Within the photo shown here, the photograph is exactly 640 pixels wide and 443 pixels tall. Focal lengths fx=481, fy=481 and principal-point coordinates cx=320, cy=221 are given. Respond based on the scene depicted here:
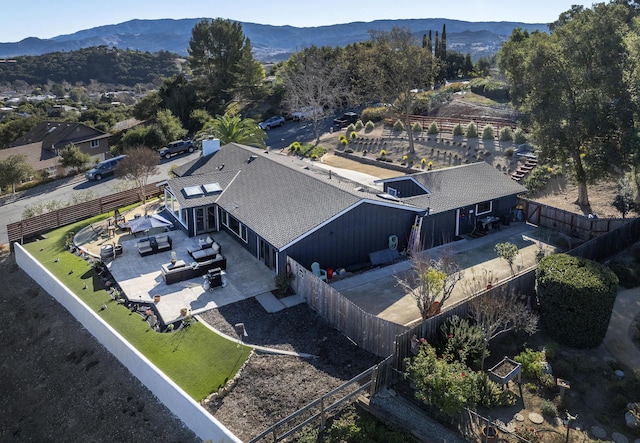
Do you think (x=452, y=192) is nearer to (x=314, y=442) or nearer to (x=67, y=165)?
(x=314, y=442)

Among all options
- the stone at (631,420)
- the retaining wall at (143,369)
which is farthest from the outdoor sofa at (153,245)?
the stone at (631,420)

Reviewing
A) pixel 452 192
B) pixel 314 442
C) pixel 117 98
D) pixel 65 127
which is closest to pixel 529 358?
pixel 314 442

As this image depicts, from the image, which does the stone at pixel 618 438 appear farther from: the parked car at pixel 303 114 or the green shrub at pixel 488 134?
the parked car at pixel 303 114

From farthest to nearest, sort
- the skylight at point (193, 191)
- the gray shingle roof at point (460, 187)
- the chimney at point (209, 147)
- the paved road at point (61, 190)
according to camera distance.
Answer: the paved road at point (61, 190) → the chimney at point (209, 147) → the skylight at point (193, 191) → the gray shingle roof at point (460, 187)

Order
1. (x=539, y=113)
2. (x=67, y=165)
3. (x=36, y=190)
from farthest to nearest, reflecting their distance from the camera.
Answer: (x=67, y=165)
(x=36, y=190)
(x=539, y=113)

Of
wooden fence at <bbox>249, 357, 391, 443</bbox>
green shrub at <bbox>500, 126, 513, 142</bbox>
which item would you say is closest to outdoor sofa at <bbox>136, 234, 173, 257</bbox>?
wooden fence at <bbox>249, 357, 391, 443</bbox>

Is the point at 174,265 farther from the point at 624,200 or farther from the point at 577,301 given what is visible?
the point at 624,200

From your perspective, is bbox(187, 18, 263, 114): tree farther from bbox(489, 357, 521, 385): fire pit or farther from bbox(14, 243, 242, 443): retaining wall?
bbox(489, 357, 521, 385): fire pit
